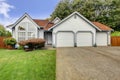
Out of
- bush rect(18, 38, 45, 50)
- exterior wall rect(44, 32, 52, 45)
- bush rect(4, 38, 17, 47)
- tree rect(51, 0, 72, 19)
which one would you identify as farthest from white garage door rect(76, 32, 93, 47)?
tree rect(51, 0, 72, 19)

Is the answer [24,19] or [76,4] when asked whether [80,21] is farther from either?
[76,4]

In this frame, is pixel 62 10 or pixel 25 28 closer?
pixel 25 28

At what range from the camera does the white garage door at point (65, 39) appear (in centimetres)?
2816

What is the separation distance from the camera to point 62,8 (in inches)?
1939

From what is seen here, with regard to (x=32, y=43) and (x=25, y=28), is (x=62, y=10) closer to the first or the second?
(x=25, y=28)

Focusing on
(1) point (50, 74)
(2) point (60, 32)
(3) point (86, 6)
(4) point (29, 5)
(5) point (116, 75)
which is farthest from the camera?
(3) point (86, 6)

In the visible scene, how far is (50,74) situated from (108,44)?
21.9 meters

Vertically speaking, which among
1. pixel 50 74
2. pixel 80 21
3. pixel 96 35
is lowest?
pixel 50 74

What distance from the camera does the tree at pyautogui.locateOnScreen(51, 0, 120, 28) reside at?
152 ft

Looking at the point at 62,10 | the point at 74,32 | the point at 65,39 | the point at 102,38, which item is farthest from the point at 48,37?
the point at 62,10

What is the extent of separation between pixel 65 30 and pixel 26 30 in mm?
5541

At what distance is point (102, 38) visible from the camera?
99.8ft

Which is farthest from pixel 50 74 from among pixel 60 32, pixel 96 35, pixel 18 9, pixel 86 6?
pixel 86 6

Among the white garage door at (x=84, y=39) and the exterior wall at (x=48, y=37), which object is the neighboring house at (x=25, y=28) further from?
the white garage door at (x=84, y=39)
